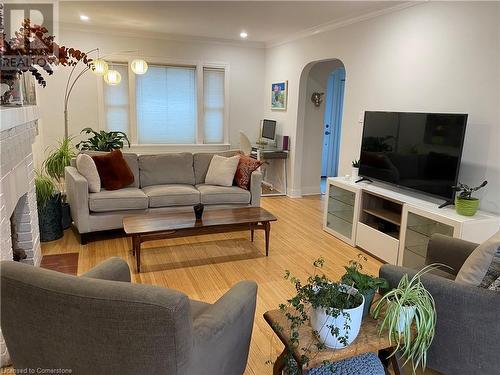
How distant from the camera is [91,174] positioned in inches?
150

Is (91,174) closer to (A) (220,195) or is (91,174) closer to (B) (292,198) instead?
(A) (220,195)

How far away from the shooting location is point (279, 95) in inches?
246

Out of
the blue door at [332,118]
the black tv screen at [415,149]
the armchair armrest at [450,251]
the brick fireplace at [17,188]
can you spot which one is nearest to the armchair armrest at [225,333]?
the brick fireplace at [17,188]

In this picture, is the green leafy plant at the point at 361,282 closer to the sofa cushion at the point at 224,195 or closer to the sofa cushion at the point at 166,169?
the sofa cushion at the point at 224,195

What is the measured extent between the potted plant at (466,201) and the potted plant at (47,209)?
3.78 m

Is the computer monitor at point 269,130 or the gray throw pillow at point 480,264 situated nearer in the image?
the gray throw pillow at point 480,264

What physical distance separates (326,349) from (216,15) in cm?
427

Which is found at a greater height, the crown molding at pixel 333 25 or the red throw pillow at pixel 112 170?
the crown molding at pixel 333 25

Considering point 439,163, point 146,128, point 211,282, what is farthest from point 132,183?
point 439,163

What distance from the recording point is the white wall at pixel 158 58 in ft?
18.2

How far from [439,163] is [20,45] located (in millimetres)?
3120

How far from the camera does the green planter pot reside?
2.84 meters

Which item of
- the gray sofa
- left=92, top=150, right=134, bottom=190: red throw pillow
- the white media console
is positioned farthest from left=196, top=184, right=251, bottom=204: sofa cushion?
the white media console

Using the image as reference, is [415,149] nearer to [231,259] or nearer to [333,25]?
[231,259]
